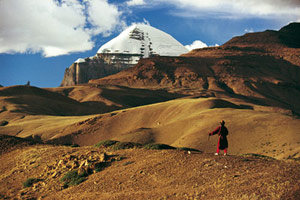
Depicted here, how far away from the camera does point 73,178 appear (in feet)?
56.3

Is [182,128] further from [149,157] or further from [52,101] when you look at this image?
[52,101]

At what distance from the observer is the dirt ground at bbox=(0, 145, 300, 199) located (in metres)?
12.7

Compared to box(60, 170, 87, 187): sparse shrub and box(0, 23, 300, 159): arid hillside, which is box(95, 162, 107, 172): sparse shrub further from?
box(0, 23, 300, 159): arid hillside

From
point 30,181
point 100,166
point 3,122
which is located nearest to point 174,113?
point 3,122

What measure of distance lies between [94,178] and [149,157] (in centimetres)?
287

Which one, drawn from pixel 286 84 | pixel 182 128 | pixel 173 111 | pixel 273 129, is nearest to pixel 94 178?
pixel 273 129

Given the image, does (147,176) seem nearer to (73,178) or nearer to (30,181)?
(73,178)

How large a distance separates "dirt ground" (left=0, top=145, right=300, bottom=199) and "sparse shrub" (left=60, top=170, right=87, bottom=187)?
0.25 m

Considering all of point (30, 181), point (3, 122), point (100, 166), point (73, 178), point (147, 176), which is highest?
point (147, 176)

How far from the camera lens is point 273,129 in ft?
177

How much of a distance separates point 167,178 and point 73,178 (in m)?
4.78

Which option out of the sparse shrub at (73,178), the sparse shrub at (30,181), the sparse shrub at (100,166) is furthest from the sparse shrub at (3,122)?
the sparse shrub at (100,166)

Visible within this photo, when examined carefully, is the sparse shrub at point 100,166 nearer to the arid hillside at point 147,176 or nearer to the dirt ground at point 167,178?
the arid hillside at point 147,176

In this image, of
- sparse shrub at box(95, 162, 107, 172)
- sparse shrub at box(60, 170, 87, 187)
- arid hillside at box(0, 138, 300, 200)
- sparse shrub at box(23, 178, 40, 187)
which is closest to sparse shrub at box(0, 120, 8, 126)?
arid hillside at box(0, 138, 300, 200)
